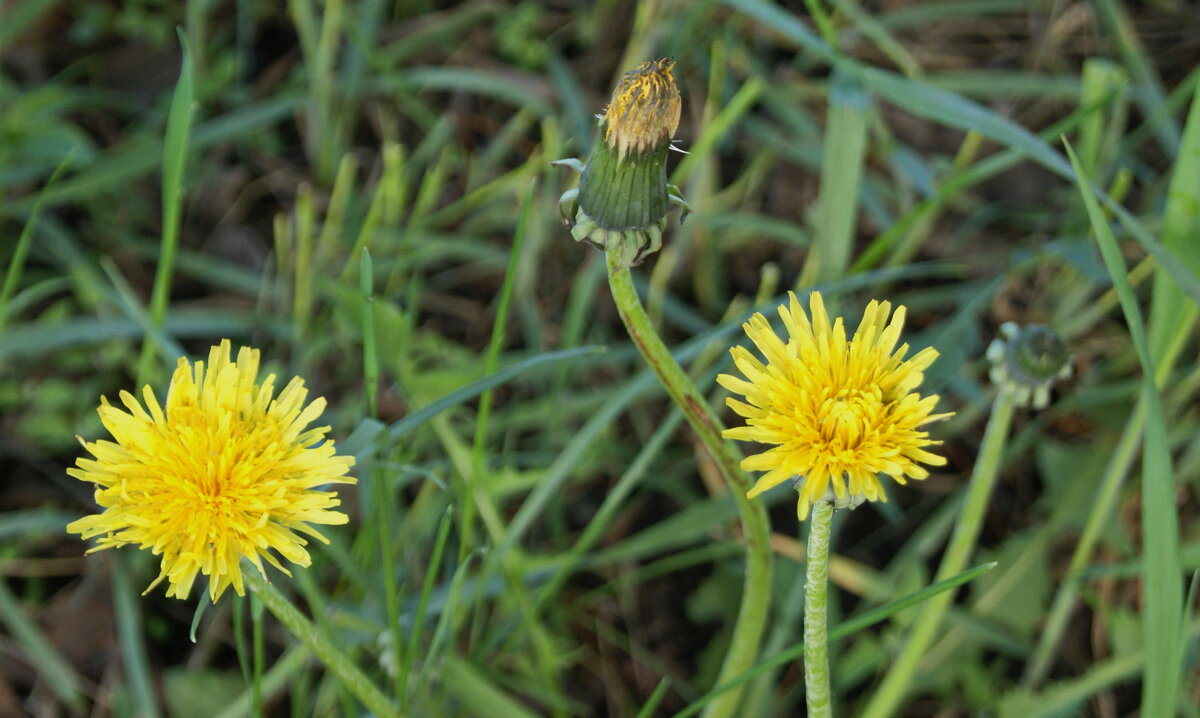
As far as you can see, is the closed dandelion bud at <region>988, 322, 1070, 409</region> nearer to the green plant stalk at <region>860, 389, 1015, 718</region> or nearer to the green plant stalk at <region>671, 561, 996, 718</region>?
the green plant stalk at <region>860, 389, 1015, 718</region>

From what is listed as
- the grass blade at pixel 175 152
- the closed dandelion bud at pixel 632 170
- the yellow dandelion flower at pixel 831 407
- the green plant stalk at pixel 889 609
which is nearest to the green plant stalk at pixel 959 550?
the green plant stalk at pixel 889 609

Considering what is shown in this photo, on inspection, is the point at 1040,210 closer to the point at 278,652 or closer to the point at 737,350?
the point at 737,350

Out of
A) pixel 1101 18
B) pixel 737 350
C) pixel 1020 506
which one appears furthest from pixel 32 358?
pixel 1101 18

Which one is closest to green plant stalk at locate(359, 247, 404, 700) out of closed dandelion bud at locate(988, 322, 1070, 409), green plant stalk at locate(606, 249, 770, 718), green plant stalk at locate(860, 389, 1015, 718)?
green plant stalk at locate(606, 249, 770, 718)

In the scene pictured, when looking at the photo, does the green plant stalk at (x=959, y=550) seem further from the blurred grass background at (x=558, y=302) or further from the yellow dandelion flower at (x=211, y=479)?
the yellow dandelion flower at (x=211, y=479)

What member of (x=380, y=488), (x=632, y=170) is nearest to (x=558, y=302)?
(x=380, y=488)

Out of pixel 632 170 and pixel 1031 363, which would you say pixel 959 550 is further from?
pixel 632 170

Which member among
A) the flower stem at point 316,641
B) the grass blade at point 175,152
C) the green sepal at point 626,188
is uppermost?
the grass blade at point 175,152
